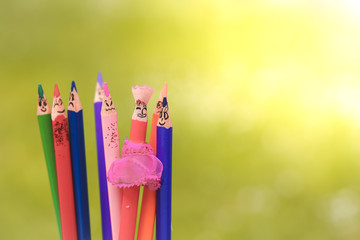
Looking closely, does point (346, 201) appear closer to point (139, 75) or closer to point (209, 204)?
point (209, 204)

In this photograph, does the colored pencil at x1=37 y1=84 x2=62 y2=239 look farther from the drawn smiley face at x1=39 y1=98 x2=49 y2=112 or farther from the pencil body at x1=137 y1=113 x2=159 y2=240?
the pencil body at x1=137 y1=113 x2=159 y2=240

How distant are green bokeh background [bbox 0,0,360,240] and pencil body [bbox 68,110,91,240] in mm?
374

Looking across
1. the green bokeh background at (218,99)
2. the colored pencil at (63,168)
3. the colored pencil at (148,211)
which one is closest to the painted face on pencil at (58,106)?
the colored pencil at (63,168)

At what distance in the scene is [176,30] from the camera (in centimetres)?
82

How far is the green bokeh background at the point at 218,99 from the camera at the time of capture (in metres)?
0.80

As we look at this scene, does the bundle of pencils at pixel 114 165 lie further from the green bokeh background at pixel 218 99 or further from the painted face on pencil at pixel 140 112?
the green bokeh background at pixel 218 99

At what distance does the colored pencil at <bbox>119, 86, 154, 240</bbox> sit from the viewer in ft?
1.34

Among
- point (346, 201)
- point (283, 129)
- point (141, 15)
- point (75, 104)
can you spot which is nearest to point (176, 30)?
point (141, 15)

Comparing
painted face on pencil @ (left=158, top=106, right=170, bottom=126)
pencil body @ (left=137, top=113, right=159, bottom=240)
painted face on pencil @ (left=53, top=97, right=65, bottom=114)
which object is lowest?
pencil body @ (left=137, top=113, right=159, bottom=240)

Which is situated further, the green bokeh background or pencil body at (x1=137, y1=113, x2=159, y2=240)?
the green bokeh background

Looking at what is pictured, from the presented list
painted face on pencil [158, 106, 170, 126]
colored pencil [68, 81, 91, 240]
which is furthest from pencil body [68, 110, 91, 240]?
painted face on pencil [158, 106, 170, 126]

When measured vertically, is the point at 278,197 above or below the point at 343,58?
below

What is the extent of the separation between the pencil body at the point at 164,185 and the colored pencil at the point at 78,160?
0.30 feet

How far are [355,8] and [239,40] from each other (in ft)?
0.88
